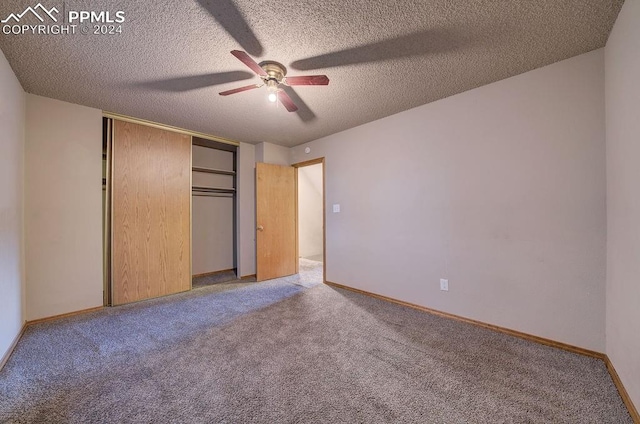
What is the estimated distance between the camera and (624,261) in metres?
1.49

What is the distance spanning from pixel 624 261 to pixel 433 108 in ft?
6.62

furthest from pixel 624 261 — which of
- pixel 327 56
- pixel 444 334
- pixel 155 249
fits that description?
pixel 155 249

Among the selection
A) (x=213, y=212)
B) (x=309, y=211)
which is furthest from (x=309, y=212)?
(x=213, y=212)

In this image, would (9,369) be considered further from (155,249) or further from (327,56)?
(327,56)

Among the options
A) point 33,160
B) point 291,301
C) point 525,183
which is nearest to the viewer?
point 525,183

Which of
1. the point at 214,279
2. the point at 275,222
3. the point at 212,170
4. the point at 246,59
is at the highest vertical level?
the point at 246,59

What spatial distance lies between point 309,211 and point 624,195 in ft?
18.2

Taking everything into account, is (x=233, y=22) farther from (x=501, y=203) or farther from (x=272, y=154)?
(x=272, y=154)

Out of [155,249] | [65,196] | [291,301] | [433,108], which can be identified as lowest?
[291,301]

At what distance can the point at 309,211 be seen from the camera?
660cm

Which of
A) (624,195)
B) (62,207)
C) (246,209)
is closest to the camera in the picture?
(624,195)

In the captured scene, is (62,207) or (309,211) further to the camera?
(309,211)

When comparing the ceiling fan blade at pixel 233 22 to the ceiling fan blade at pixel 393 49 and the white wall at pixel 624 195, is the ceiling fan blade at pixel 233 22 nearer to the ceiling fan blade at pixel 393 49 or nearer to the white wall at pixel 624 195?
the ceiling fan blade at pixel 393 49

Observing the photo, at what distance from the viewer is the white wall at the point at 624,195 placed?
1.34 meters
